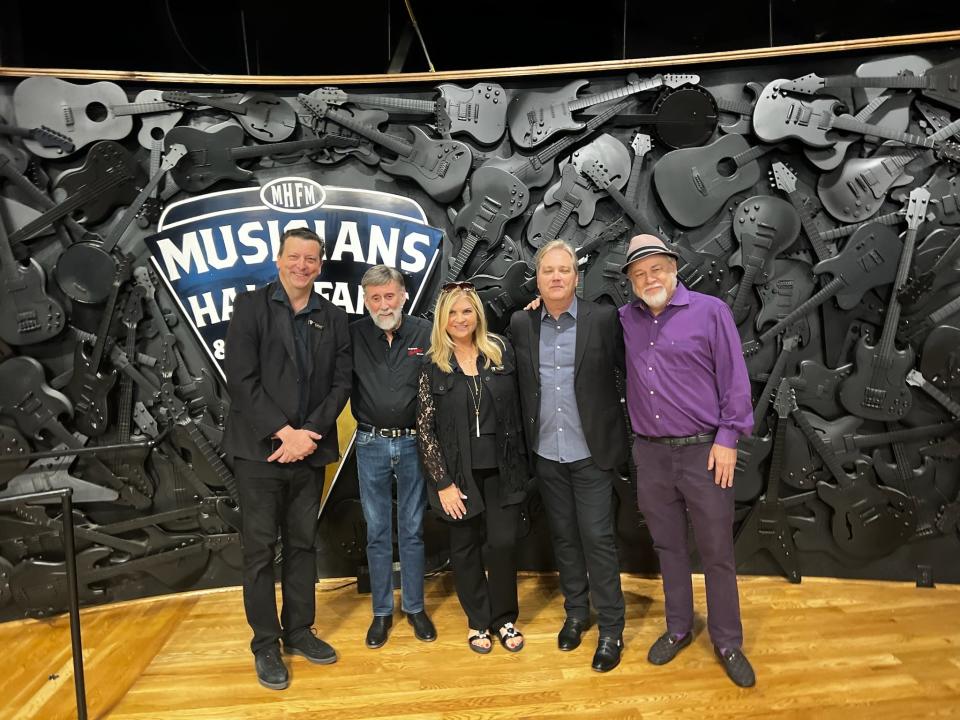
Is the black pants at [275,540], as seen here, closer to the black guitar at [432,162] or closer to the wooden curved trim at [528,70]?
the black guitar at [432,162]

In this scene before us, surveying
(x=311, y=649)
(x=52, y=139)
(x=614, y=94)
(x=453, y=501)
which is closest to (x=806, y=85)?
(x=614, y=94)

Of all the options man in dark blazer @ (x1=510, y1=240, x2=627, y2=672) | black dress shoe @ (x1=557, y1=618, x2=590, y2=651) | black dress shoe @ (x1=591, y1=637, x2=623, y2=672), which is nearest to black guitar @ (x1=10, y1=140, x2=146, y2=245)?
man in dark blazer @ (x1=510, y1=240, x2=627, y2=672)

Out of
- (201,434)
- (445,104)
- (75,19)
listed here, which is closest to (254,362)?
(201,434)

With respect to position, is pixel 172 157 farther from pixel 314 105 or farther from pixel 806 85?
pixel 806 85

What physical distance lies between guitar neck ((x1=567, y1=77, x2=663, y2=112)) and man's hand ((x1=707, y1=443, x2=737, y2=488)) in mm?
1878

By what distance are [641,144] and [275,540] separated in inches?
102

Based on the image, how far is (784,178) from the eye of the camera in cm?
286

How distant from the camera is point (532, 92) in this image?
9.61ft

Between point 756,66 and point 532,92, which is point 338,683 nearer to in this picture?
point 532,92

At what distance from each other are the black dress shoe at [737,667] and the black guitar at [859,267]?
1677 millimetres

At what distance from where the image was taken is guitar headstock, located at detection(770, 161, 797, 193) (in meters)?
2.86

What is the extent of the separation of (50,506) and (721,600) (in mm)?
3288

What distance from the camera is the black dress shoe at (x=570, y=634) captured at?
2352 mm

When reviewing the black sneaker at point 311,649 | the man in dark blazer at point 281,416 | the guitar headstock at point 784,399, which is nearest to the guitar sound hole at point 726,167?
the guitar headstock at point 784,399
